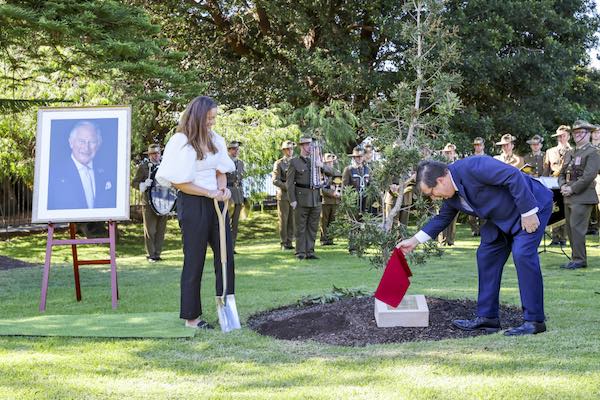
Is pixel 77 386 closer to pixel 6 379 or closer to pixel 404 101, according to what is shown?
pixel 6 379

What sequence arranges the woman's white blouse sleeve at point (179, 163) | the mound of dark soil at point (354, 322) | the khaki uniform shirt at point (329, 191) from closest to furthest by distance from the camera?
the mound of dark soil at point (354, 322) → the woman's white blouse sleeve at point (179, 163) → the khaki uniform shirt at point (329, 191)

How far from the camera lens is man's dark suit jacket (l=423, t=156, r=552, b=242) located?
20.4 ft

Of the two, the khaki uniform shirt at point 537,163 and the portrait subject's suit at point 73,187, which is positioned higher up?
the khaki uniform shirt at point 537,163

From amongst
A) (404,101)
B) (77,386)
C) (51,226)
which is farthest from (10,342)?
(404,101)

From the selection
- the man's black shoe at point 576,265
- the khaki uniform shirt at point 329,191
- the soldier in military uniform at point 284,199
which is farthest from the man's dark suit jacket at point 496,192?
the khaki uniform shirt at point 329,191

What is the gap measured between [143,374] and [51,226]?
158 inches

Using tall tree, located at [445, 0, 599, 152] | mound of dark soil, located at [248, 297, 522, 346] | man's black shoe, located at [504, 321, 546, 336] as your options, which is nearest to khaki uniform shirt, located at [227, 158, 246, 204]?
mound of dark soil, located at [248, 297, 522, 346]

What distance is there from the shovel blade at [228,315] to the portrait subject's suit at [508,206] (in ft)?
6.22

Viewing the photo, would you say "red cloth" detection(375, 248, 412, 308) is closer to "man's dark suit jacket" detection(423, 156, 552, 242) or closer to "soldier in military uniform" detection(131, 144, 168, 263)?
"man's dark suit jacket" detection(423, 156, 552, 242)

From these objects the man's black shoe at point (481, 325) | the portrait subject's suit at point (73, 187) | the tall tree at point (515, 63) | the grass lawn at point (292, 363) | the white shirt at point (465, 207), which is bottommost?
the grass lawn at point (292, 363)

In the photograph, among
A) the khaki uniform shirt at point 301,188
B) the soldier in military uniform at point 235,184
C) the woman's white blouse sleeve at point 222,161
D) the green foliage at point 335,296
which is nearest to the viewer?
the woman's white blouse sleeve at point 222,161

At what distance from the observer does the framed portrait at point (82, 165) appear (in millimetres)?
9117

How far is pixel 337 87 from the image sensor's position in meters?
25.0

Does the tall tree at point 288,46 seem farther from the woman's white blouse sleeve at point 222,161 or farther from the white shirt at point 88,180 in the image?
the woman's white blouse sleeve at point 222,161
